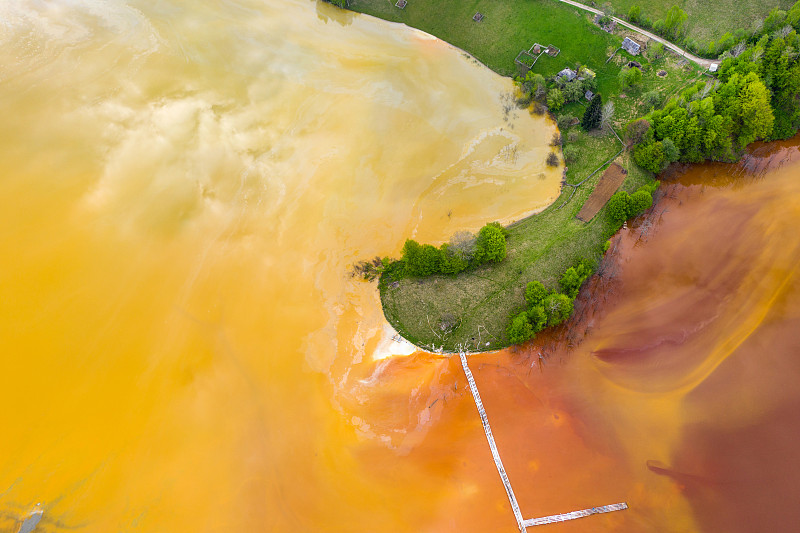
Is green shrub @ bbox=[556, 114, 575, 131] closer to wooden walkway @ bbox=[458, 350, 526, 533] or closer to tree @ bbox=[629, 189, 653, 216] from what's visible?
tree @ bbox=[629, 189, 653, 216]

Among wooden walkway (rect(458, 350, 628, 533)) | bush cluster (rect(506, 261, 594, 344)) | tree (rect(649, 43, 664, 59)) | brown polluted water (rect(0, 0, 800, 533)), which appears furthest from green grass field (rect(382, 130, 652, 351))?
tree (rect(649, 43, 664, 59))

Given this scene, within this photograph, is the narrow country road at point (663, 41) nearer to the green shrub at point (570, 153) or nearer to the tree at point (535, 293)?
the green shrub at point (570, 153)

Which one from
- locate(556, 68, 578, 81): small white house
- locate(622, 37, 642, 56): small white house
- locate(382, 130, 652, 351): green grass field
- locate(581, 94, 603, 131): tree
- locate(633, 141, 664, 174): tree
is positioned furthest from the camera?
locate(622, 37, 642, 56): small white house

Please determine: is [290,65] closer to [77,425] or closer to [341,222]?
[341,222]

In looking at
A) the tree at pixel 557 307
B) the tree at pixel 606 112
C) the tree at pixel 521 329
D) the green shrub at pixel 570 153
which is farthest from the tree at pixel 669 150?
the tree at pixel 521 329

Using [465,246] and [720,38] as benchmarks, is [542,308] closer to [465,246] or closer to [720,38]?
[465,246]
